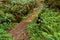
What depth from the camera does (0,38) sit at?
334 inches

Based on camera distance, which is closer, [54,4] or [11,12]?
[11,12]

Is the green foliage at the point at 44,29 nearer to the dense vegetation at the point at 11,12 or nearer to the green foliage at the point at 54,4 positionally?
the dense vegetation at the point at 11,12

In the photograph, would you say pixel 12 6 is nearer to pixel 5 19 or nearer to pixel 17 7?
pixel 17 7

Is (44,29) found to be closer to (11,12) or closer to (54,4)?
(11,12)

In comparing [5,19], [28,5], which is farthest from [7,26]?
[28,5]

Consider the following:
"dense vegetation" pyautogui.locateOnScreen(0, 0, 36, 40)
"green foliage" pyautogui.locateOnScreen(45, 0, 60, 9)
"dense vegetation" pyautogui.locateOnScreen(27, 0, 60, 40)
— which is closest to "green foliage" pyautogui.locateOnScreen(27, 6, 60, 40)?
"dense vegetation" pyautogui.locateOnScreen(27, 0, 60, 40)

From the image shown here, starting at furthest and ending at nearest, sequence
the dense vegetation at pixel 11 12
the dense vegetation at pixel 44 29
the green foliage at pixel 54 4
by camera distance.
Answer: the green foliage at pixel 54 4
the dense vegetation at pixel 11 12
the dense vegetation at pixel 44 29

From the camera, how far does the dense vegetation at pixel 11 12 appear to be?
1029cm

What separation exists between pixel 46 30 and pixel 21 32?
1.48 metres

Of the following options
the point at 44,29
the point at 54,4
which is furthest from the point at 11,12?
the point at 54,4

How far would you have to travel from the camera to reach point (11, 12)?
12.5m

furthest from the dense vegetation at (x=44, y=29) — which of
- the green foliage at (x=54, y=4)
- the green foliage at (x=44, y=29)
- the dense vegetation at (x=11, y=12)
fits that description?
the green foliage at (x=54, y=4)

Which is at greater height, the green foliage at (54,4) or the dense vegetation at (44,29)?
the green foliage at (54,4)

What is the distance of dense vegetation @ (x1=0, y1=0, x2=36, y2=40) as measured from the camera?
10289 millimetres
